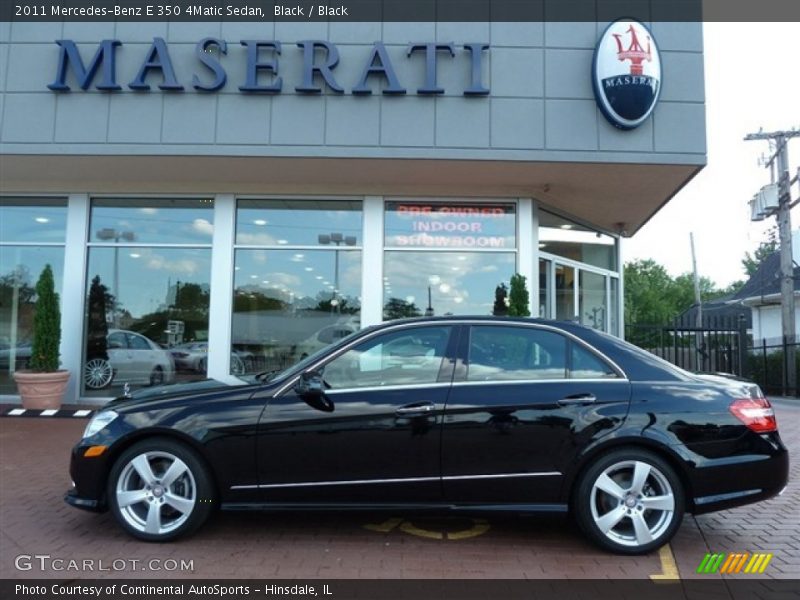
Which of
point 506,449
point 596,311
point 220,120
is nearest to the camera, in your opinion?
point 506,449

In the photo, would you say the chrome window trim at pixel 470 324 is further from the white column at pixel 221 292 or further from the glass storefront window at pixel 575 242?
the glass storefront window at pixel 575 242

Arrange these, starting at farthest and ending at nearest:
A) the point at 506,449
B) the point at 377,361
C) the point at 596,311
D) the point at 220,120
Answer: the point at 596,311 → the point at 220,120 → the point at 377,361 → the point at 506,449

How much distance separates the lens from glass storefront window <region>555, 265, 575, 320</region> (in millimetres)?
12086

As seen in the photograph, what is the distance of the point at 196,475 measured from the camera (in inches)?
165

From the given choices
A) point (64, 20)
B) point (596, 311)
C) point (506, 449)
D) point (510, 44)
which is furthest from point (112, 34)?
point (596, 311)

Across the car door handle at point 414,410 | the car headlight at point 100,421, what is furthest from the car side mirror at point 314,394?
the car headlight at point 100,421

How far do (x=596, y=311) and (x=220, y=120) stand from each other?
8.53 metres

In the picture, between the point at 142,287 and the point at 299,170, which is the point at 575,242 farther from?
the point at 142,287

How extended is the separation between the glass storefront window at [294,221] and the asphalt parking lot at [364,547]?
629 cm

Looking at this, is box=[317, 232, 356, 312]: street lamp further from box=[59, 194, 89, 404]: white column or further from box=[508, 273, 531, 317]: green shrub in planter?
box=[59, 194, 89, 404]: white column

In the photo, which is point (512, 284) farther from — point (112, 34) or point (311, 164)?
point (112, 34)

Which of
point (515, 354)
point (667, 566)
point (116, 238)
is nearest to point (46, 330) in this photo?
point (116, 238)

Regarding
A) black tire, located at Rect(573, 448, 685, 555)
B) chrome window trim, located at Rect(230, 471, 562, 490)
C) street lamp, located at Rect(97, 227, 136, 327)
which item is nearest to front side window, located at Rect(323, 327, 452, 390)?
chrome window trim, located at Rect(230, 471, 562, 490)

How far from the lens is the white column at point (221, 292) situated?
10773mm
